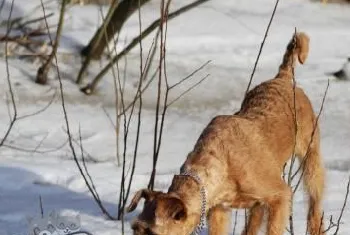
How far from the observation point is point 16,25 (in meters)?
9.79

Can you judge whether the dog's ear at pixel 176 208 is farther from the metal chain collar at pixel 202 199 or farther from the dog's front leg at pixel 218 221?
the dog's front leg at pixel 218 221

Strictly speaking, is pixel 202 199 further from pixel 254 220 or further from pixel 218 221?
pixel 254 220

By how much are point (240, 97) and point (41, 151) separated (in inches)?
90.8

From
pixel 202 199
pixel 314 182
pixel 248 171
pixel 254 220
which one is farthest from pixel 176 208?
pixel 314 182

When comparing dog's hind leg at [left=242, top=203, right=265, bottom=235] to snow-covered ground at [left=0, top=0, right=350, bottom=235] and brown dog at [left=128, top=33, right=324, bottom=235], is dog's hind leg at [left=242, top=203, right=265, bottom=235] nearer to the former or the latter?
brown dog at [left=128, top=33, right=324, bottom=235]

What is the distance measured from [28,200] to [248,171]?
1931mm

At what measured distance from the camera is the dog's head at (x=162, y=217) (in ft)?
12.6

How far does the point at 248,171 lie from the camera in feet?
15.5

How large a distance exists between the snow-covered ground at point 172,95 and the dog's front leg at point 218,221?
22.9 inches

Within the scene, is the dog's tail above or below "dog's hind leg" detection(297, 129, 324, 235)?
above

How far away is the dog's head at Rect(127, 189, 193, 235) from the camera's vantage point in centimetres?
385

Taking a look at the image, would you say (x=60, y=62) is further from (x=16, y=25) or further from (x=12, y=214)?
(x=12, y=214)

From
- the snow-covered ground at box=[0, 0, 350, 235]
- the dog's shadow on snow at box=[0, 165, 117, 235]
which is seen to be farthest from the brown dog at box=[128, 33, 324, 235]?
the dog's shadow on snow at box=[0, 165, 117, 235]

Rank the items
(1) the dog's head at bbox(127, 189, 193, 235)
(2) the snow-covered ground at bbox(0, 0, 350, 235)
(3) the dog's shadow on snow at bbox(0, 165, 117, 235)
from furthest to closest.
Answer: (2) the snow-covered ground at bbox(0, 0, 350, 235) < (3) the dog's shadow on snow at bbox(0, 165, 117, 235) < (1) the dog's head at bbox(127, 189, 193, 235)
